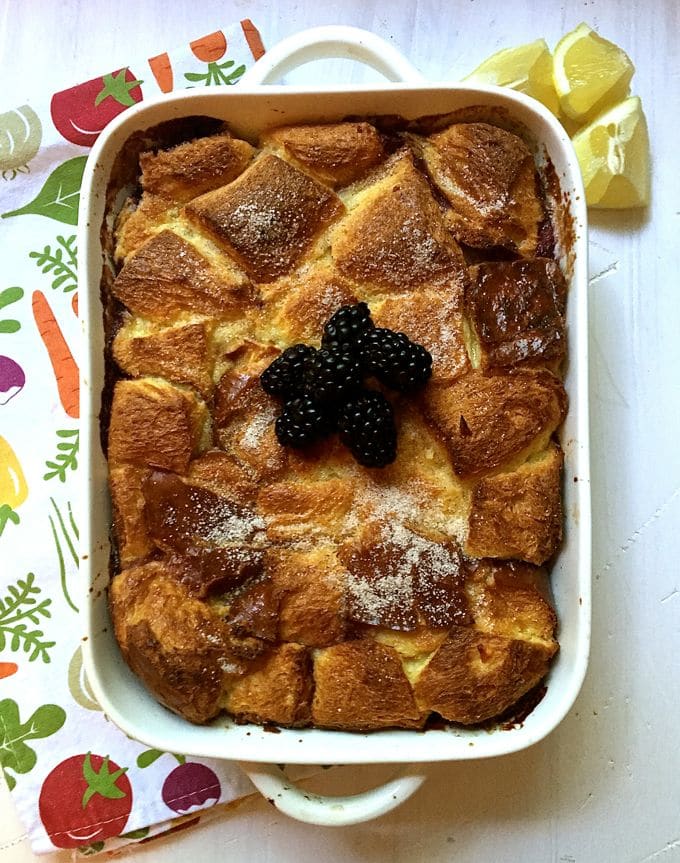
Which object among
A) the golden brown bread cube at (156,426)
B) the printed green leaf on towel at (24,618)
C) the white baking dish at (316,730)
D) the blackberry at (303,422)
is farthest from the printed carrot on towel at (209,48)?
the printed green leaf on towel at (24,618)

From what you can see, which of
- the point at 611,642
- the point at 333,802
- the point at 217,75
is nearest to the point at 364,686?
the point at 333,802

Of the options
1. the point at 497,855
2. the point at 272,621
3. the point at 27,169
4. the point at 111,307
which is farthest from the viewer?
the point at 27,169

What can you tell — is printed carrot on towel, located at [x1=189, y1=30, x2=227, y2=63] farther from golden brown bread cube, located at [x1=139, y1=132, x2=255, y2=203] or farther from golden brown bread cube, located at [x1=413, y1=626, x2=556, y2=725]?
golden brown bread cube, located at [x1=413, y1=626, x2=556, y2=725]

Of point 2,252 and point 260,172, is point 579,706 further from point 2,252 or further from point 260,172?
point 2,252

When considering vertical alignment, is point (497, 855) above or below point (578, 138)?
below

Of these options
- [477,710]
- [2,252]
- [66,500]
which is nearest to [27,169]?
[2,252]

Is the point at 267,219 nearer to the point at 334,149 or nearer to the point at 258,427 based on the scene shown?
the point at 334,149

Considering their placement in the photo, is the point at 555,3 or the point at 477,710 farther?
the point at 555,3
